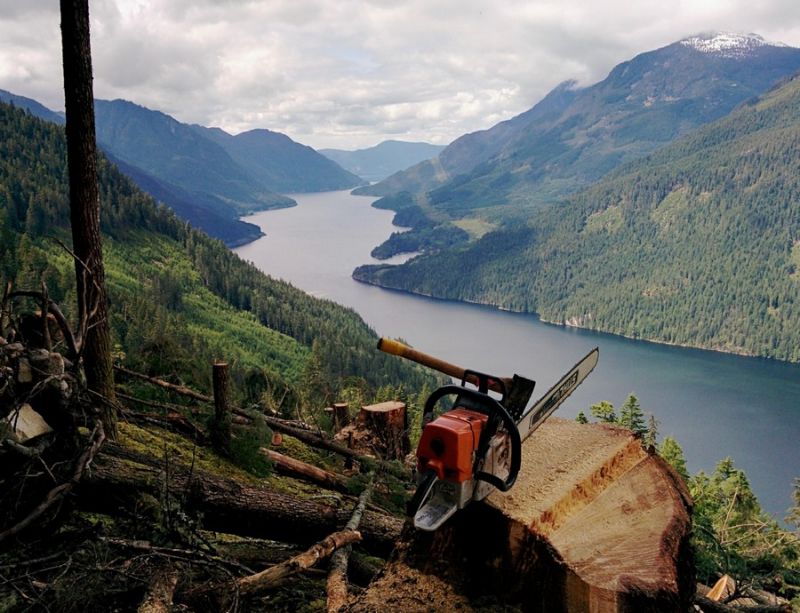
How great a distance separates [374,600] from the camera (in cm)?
296

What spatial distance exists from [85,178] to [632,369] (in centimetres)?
9608

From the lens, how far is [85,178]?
558 cm

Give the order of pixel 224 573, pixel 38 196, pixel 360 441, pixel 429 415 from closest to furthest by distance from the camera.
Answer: pixel 224 573 < pixel 429 415 < pixel 360 441 < pixel 38 196

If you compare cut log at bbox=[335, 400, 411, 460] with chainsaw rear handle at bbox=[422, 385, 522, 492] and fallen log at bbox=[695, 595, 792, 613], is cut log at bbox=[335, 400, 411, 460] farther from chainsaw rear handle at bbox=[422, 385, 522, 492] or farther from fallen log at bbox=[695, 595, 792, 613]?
chainsaw rear handle at bbox=[422, 385, 522, 492]

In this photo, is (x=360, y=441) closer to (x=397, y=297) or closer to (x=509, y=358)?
(x=509, y=358)

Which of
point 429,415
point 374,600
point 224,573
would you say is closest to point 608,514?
point 429,415

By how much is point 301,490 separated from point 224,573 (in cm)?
325

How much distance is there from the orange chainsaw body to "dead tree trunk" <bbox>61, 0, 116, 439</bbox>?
340cm

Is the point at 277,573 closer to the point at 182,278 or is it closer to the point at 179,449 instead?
the point at 179,449

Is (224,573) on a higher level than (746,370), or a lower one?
higher

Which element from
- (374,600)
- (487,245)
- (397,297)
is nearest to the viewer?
(374,600)

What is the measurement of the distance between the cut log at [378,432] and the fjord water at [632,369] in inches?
1986

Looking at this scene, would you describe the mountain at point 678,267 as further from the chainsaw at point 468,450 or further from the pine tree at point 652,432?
the chainsaw at point 468,450

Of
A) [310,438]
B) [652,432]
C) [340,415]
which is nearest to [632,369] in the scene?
[652,432]
